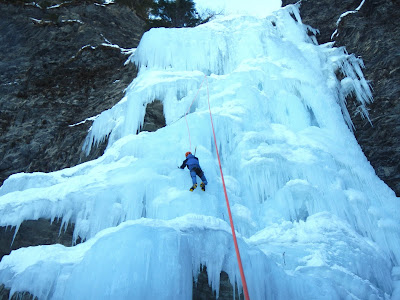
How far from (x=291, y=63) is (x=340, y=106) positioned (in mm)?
1597

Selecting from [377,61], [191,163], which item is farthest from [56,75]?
[377,61]

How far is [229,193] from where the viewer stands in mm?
4961

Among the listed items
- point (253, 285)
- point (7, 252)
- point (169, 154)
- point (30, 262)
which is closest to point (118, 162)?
point (169, 154)

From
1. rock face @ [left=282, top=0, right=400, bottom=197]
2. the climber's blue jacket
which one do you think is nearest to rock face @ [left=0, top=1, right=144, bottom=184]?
the climber's blue jacket

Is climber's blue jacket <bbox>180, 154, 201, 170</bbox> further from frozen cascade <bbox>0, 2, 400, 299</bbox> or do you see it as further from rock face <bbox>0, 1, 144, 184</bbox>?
rock face <bbox>0, 1, 144, 184</bbox>

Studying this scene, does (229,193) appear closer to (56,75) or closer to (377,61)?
(377,61)

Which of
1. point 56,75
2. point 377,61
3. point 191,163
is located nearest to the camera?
point 191,163

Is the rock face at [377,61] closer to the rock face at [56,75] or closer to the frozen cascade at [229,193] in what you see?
the frozen cascade at [229,193]

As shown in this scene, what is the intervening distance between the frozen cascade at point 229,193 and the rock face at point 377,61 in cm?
32

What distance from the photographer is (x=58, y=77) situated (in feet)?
33.9

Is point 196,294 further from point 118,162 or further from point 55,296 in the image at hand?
point 118,162

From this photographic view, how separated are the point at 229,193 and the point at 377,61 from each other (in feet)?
17.4

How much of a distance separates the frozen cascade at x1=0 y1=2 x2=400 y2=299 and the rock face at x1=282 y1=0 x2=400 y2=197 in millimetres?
322

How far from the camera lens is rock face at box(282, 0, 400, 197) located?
6297 millimetres
